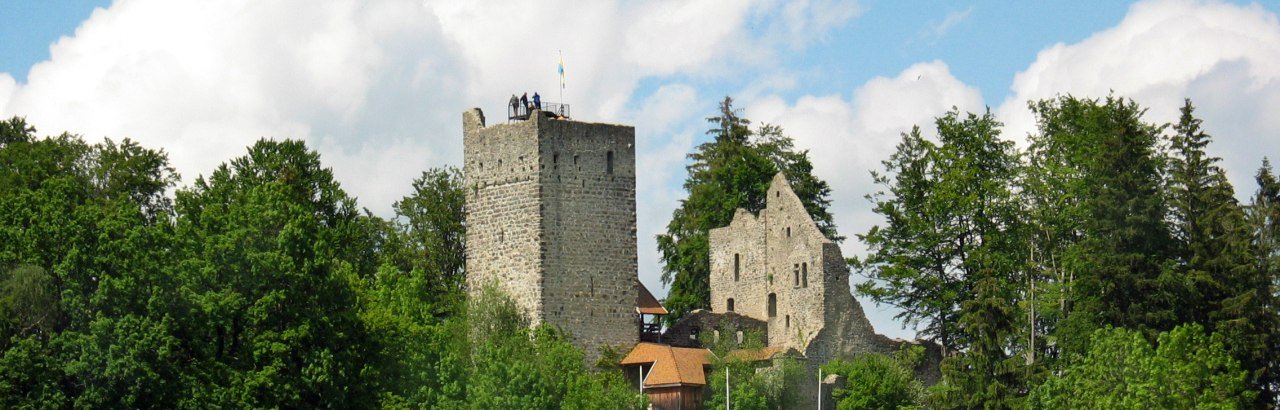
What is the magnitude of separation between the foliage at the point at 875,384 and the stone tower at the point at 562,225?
5920 mm

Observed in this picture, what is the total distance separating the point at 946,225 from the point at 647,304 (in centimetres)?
1027

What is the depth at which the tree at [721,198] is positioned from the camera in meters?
78.0

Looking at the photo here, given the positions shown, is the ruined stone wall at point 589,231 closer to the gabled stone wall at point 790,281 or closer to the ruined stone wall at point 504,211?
the ruined stone wall at point 504,211

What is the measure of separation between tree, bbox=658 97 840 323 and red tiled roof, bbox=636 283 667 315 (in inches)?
361

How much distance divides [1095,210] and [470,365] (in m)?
16.7

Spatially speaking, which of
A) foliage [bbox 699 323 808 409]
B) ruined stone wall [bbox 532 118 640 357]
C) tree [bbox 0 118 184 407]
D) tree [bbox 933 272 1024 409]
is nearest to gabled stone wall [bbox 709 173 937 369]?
foliage [bbox 699 323 808 409]

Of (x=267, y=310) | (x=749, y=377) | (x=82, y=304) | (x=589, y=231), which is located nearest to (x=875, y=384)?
(x=749, y=377)

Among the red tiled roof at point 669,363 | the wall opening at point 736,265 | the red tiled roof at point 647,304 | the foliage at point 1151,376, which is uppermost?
the wall opening at point 736,265

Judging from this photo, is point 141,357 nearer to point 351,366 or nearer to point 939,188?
point 351,366

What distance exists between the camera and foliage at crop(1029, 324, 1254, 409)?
57.3m

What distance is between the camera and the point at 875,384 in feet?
220

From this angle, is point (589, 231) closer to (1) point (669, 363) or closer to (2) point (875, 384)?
(1) point (669, 363)

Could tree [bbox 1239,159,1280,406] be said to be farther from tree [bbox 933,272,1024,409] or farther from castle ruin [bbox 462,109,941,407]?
castle ruin [bbox 462,109,941,407]

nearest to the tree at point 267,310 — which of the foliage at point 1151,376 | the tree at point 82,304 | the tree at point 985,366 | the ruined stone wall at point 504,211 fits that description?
the tree at point 82,304
